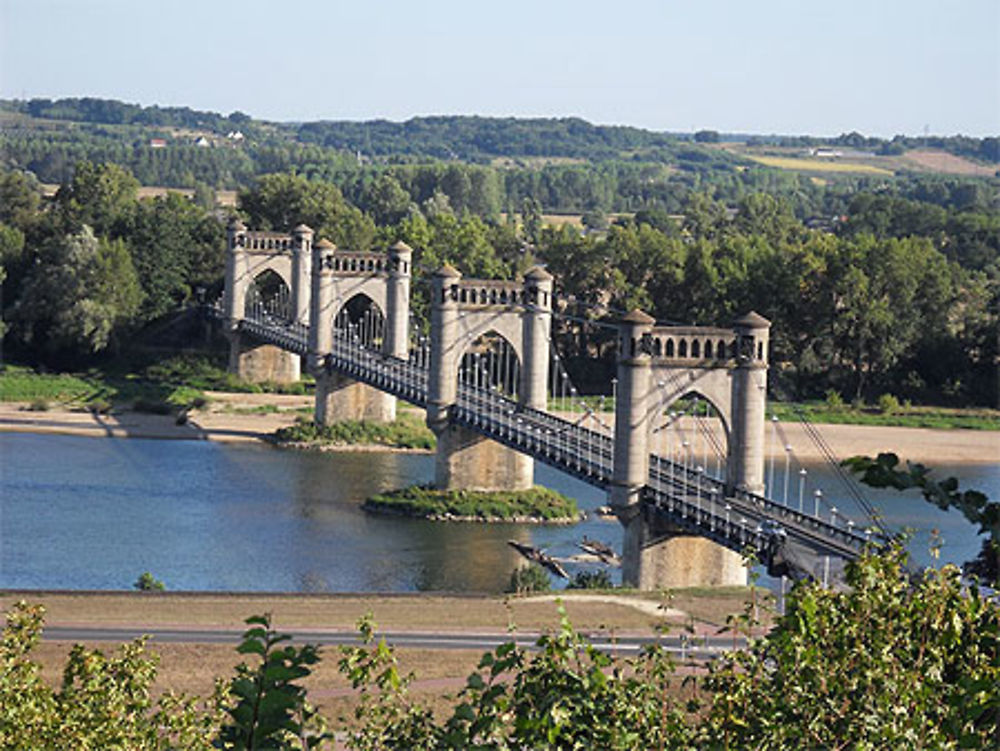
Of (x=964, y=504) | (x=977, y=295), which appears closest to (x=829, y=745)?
(x=964, y=504)

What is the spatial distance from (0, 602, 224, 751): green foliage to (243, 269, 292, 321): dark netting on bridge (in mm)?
65075

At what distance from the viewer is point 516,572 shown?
44688mm

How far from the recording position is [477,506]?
54875 mm

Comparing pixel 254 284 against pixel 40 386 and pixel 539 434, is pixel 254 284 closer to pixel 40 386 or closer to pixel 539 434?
pixel 40 386

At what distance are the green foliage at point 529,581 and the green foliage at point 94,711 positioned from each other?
24559mm

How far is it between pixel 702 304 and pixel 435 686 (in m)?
54.3

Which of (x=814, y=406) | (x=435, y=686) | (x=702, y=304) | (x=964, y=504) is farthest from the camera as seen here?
(x=702, y=304)

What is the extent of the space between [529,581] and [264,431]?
2797cm

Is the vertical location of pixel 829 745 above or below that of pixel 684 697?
above

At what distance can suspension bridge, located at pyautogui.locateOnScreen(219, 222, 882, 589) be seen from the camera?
4112 centimetres

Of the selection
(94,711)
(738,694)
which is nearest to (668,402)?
(94,711)

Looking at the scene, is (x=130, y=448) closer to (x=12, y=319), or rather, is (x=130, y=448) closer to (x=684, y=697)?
(x=12, y=319)

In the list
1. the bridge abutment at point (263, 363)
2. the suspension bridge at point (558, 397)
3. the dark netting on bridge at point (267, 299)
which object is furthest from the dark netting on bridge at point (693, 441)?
the dark netting on bridge at point (267, 299)

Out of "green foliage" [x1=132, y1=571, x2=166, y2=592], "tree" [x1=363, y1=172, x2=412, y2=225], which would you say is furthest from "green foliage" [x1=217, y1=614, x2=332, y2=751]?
"tree" [x1=363, y1=172, x2=412, y2=225]
